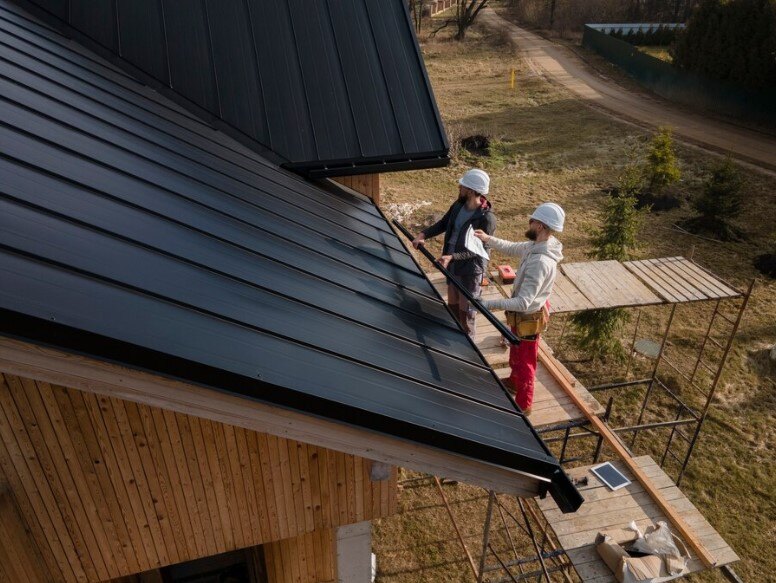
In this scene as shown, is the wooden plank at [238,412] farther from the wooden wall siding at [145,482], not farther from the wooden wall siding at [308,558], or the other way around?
the wooden wall siding at [308,558]

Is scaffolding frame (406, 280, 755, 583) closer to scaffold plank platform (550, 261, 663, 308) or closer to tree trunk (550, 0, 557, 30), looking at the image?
scaffold plank platform (550, 261, 663, 308)

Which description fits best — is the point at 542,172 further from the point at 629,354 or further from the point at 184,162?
the point at 184,162

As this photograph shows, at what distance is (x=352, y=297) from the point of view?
389cm

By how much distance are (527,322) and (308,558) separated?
10.8ft

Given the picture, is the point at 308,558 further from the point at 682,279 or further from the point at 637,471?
the point at 682,279

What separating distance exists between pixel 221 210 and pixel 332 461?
6.57ft

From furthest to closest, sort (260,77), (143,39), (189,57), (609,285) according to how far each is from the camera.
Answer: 1. (609,285)
2. (260,77)
3. (189,57)
4. (143,39)

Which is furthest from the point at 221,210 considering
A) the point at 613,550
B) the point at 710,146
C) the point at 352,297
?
the point at 710,146

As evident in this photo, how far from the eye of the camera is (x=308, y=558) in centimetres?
509

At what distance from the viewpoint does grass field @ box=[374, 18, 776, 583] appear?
876 cm

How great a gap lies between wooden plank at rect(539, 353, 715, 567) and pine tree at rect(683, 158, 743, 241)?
12.9 m

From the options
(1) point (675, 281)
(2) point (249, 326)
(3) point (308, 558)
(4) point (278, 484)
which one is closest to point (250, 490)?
(4) point (278, 484)

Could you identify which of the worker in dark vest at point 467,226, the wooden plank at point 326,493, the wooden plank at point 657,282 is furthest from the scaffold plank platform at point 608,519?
the wooden plank at point 326,493

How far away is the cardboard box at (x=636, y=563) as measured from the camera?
226 inches
